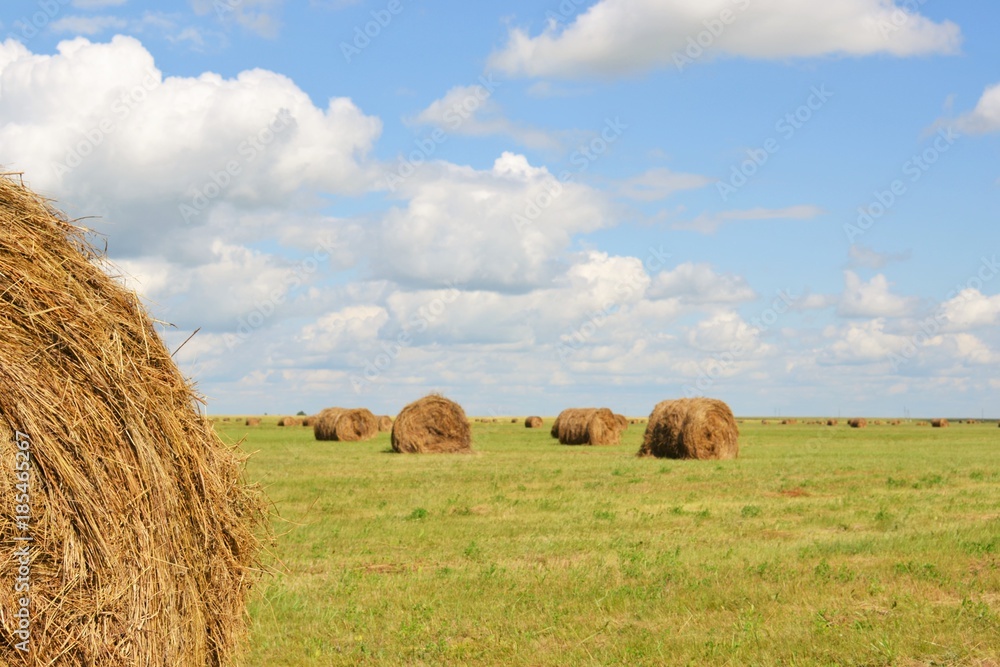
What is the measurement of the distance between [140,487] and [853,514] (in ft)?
41.7

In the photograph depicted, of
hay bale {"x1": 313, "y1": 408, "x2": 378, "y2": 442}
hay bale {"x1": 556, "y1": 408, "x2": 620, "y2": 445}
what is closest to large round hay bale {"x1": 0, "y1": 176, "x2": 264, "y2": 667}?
hay bale {"x1": 556, "y1": 408, "x2": 620, "y2": 445}

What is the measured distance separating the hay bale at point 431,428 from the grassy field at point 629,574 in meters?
12.9

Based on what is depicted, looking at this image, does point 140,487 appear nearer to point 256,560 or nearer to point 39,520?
point 39,520

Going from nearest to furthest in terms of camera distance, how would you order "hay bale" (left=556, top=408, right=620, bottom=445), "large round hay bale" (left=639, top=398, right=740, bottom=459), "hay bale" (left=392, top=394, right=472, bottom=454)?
"large round hay bale" (left=639, top=398, right=740, bottom=459) < "hay bale" (left=392, top=394, right=472, bottom=454) < "hay bale" (left=556, top=408, right=620, bottom=445)

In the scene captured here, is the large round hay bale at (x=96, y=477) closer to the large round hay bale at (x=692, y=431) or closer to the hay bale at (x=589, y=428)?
the large round hay bale at (x=692, y=431)

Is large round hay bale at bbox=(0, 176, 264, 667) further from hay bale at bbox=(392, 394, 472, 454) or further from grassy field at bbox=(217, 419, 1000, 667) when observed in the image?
hay bale at bbox=(392, 394, 472, 454)

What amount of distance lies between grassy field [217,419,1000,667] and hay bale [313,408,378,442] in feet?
A: 80.2

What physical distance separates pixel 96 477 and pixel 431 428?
28.1m

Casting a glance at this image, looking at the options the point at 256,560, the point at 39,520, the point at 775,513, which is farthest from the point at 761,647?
the point at 775,513

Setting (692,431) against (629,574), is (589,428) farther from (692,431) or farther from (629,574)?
(629,574)

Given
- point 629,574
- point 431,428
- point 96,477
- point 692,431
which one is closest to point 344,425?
point 431,428

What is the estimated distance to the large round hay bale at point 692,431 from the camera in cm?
2981

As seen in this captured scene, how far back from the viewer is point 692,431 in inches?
1171

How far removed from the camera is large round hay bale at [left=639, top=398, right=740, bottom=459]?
29.8m
